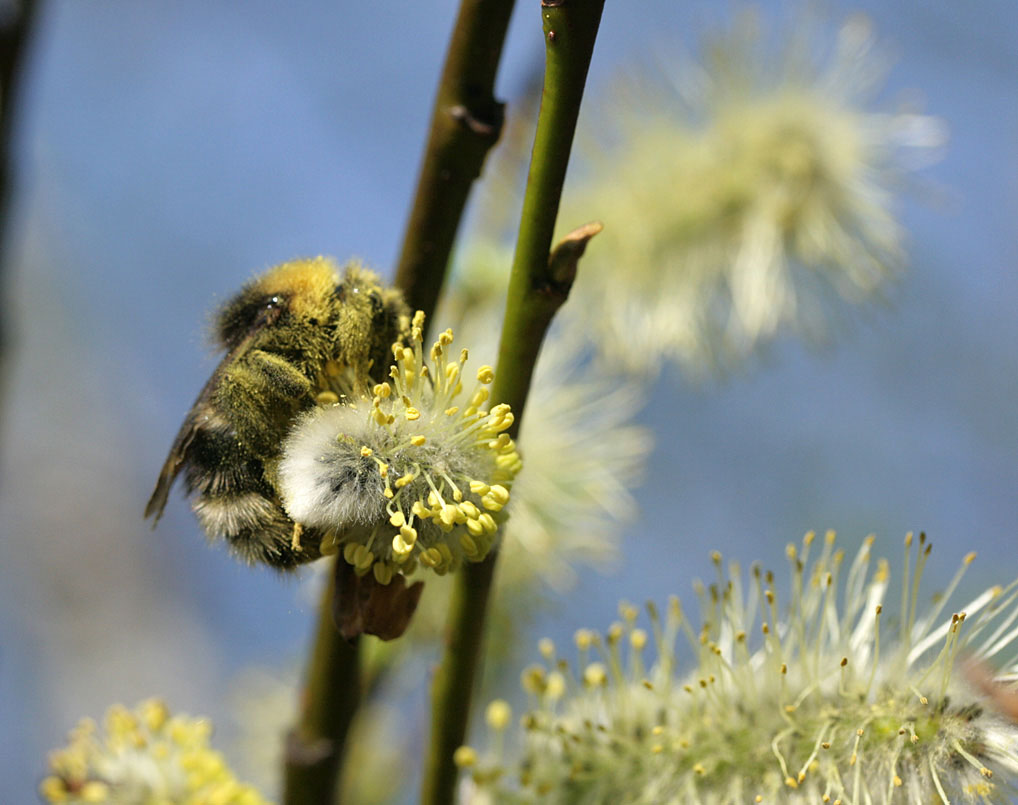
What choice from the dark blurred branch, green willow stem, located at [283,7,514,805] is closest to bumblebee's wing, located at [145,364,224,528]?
green willow stem, located at [283,7,514,805]

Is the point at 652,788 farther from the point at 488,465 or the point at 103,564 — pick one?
the point at 103,564

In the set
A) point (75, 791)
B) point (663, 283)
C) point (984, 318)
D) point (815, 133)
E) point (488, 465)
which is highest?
point (984, 318)

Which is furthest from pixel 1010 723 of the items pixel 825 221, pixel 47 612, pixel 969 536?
pixel 47 612

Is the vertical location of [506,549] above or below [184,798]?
above

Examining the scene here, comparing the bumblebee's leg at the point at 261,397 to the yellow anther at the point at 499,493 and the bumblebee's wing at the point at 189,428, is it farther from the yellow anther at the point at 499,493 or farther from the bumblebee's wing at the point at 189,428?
the yellow anther at the point at 499,493

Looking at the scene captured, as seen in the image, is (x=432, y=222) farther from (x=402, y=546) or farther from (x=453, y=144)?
(x=402, y=546)

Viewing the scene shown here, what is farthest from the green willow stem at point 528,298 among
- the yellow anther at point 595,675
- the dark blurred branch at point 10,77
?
the dark blurred branch at point 10,77

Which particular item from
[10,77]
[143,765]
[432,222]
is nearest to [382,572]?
[432,222]
